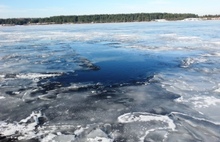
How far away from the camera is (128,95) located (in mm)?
7953

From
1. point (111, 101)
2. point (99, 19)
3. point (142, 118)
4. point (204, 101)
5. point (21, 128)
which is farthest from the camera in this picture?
point (99, 19)

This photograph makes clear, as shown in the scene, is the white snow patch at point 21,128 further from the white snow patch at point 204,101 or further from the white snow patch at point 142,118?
the white snow patch at point 204,101

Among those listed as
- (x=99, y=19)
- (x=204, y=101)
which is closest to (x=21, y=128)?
(x=204, y=101)

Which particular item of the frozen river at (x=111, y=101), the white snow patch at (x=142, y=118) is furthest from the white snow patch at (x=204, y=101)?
the white snow patch at (x=142, y=118)

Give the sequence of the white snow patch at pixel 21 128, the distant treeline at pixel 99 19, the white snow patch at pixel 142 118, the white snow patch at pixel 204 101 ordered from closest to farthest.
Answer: the white snow patch at pixel 21 128 < the white snow patch at pixel 142 118 < the white snow patch at pixel 204 101 < the distant treeline at pixel 99 19

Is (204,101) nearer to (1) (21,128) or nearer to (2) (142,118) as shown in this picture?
(2) (142,118)

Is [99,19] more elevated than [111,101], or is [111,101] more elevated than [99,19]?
[99,19]

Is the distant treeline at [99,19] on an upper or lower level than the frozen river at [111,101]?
upper

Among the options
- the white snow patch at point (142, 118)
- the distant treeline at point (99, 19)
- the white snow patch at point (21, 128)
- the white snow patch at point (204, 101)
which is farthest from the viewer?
the distant treeline at point (99, 19)

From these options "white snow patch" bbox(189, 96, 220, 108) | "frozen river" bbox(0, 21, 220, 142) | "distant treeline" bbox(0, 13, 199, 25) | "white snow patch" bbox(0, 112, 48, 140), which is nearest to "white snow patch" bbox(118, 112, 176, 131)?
"frozen river" bbox(0, 21, 220, 142)

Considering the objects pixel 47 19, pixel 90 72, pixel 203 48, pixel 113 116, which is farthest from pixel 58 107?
pixel 47 19

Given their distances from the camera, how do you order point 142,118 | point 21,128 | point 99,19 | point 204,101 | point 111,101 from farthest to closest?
point 99,19
point 111,101
point 204,101
point 142,118
point 21,128

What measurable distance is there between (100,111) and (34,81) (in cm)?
401

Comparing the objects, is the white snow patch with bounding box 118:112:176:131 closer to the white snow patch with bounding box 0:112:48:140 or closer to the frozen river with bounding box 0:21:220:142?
the frozen river with bounding box 0:21:220:142
